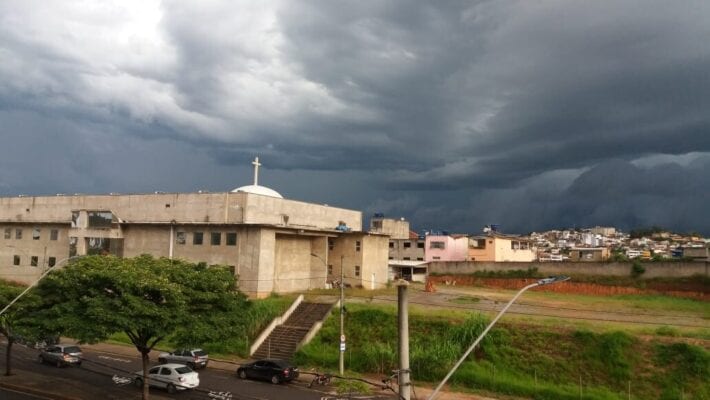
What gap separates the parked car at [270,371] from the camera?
114ft

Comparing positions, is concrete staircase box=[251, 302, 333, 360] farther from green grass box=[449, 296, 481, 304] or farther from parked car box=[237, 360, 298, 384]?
green grass box=[449, 296, 481, 304]

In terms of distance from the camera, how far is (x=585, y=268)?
70.3m

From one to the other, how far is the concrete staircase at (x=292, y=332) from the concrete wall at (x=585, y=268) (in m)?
38.0

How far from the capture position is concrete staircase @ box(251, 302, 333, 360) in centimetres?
4169

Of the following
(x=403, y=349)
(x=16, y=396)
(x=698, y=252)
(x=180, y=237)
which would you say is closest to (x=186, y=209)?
(x=180, y=237)

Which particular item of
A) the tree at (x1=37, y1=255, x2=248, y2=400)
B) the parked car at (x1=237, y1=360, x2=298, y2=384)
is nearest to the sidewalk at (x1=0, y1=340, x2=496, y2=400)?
the parked car at (x1=237, y1=360, x2=298, y2=384)

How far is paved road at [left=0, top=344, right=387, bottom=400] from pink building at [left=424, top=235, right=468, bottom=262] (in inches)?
2352

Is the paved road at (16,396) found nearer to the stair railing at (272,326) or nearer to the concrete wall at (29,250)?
the stair railing at (272,326)

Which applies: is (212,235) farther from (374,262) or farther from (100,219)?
(374,262)

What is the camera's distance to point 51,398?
29844mm

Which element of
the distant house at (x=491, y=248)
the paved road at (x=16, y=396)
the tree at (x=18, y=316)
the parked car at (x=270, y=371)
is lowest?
the paved road at (x=16, y=396)

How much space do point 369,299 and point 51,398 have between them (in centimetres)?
2713

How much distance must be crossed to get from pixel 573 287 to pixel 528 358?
1398 inches

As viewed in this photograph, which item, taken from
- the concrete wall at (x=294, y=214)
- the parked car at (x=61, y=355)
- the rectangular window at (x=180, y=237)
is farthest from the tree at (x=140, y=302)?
the rectangular window at (x=180, y=237)
